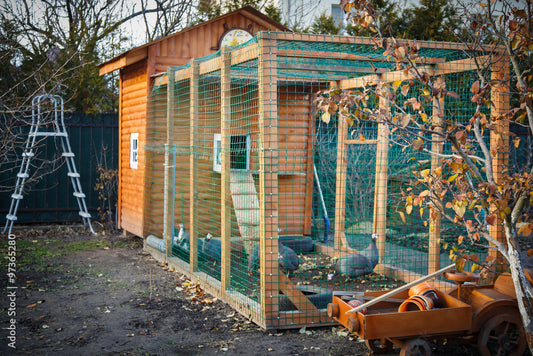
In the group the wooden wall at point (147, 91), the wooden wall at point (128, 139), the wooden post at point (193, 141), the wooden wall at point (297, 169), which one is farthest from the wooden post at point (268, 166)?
the wooden wall at point (297, 169)

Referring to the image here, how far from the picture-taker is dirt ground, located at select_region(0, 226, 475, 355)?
13.4 feet

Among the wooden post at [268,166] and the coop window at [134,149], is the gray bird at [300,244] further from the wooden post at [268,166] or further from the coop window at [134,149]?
the wooden post at [268,166]

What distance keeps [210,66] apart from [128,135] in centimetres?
383

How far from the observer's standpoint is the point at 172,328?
4.59 metres

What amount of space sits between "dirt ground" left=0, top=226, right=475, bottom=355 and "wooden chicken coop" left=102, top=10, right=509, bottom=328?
0.24 metres

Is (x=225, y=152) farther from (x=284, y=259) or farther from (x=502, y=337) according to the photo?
(x=502, y=337)

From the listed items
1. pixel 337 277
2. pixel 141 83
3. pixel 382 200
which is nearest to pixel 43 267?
pixel 141 83

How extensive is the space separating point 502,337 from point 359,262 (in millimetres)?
2422

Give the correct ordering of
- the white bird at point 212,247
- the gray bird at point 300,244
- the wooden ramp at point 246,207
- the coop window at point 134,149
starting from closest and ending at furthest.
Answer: the wooden ramp at point 246,207 < the white bird at point 212,247 < the gray bird at point 300,244 < the coop window at point 134,149

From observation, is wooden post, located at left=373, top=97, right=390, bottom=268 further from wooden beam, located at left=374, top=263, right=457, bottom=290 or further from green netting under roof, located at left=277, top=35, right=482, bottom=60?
green netting under roof, located at left=277, top=35, right=482, bottom=60

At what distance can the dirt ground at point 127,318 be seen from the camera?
4.09m

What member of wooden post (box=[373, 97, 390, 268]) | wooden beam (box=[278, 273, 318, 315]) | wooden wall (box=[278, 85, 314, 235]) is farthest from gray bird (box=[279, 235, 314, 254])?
wooden beam (box=[278, 273, 318, 315])

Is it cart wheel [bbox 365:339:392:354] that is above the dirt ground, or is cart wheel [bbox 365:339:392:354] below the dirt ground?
above

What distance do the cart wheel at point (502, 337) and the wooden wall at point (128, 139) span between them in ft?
18.3
